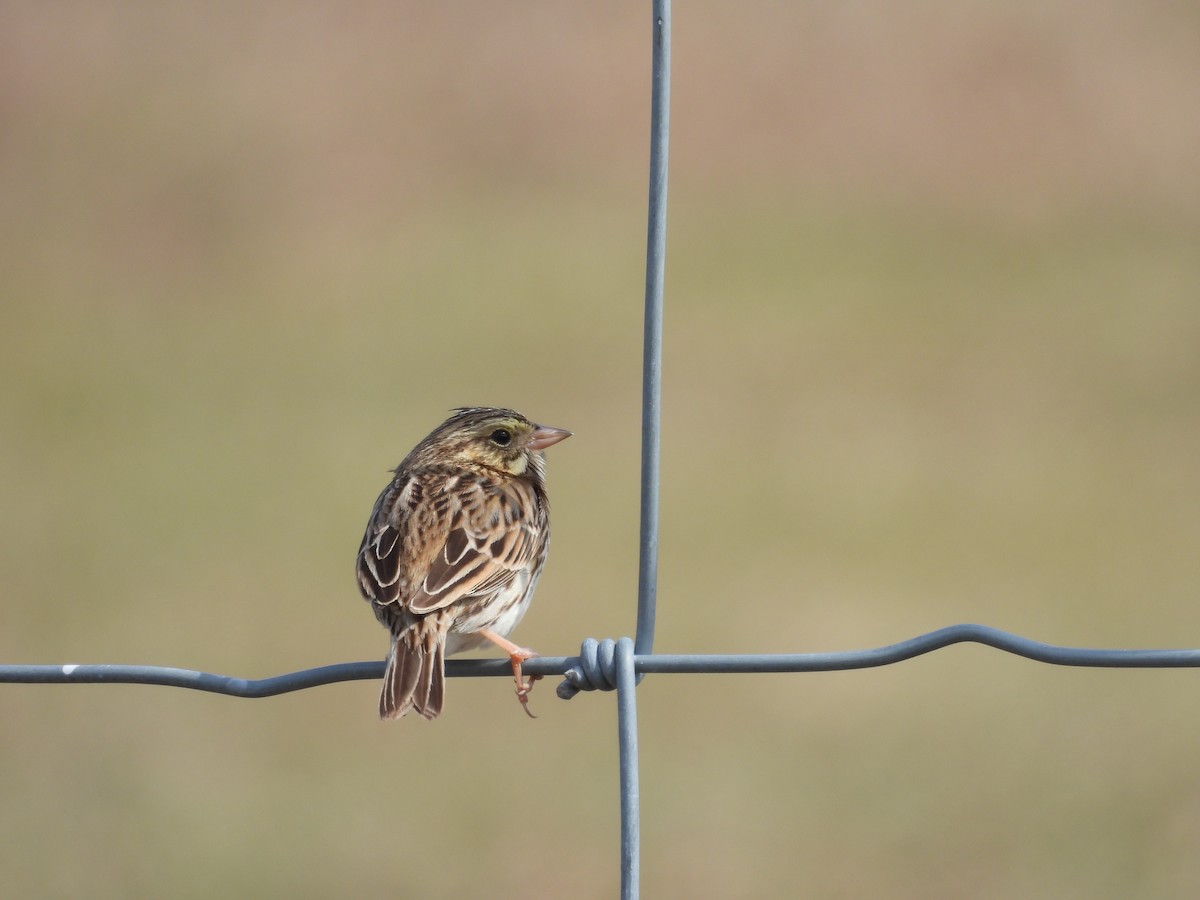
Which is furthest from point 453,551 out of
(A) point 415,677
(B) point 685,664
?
(B) point 685,664

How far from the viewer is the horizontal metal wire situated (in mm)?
2922

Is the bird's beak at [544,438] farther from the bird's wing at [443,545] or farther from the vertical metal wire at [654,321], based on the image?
the vertical metal wire at [654,321]

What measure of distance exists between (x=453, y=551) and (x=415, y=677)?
50 cm

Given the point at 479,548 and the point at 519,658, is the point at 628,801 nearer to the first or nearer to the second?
the point at 519,658

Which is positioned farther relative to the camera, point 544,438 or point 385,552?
point 544,438

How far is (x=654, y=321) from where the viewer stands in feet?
9.46

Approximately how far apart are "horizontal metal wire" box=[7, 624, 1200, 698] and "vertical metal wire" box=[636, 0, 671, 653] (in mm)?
116

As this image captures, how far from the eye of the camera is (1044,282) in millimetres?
30203

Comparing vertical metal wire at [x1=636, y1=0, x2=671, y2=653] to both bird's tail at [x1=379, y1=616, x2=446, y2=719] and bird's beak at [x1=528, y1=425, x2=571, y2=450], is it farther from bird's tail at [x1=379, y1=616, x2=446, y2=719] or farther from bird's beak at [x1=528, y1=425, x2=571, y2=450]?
bird's beak at [x1=528, y1=425, x2=571, y2=450]

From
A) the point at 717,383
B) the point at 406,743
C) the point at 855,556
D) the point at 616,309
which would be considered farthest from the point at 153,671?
the point at 616,309

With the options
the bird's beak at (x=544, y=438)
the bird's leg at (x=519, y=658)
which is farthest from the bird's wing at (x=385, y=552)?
the bird's beak at (x=544, y=438)

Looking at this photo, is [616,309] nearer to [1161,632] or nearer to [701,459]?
[701,459]

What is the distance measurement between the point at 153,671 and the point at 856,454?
21.0 metres

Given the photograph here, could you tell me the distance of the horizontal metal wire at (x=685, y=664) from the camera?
115 inches
